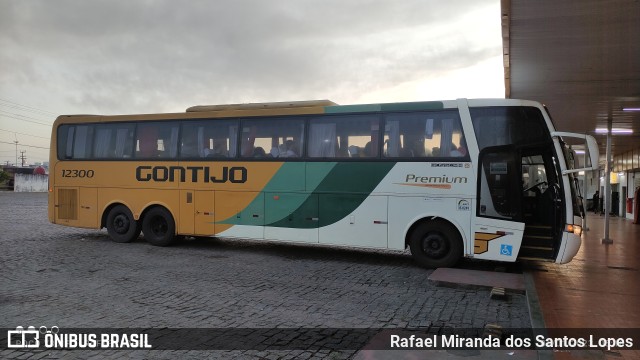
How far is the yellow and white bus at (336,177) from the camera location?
8727 millimetres

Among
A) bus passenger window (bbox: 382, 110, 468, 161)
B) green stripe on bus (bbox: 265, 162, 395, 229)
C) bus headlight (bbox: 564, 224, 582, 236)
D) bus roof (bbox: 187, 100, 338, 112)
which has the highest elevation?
bus roof (bbox: 187, 100, 338, 112)

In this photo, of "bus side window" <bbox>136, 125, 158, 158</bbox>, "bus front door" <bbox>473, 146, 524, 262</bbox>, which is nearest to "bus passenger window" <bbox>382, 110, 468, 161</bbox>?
"bus front door" <bbox>473, 146, 524, 262</bbox>

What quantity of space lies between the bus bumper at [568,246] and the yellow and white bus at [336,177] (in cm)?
2

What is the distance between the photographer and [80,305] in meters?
6.30

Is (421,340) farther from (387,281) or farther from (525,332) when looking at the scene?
(387,281)

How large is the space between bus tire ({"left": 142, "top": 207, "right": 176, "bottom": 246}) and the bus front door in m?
7.51

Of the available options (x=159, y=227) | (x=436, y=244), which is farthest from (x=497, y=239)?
(x=159, y=227)

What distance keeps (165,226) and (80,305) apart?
6.03 m

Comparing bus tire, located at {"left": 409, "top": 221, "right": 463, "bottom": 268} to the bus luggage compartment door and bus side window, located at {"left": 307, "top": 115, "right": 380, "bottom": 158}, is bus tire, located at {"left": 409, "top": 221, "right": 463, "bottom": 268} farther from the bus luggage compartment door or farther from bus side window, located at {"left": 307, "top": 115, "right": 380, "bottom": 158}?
the bus luggage compartment door

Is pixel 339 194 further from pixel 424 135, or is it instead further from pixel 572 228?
pixel 572 228

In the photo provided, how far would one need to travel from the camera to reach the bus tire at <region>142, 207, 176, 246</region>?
12062 millimetres

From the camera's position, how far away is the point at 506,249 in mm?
8680

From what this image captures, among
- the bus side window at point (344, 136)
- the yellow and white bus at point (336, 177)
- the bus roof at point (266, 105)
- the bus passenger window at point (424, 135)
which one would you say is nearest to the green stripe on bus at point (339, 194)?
the yellow and white bus at point (336, 177)

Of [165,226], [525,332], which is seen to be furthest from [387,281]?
[165,226]
